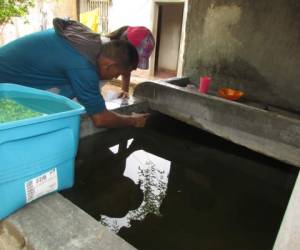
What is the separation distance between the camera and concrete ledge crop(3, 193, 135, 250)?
150 centimetres

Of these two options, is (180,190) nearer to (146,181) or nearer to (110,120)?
(146,181)

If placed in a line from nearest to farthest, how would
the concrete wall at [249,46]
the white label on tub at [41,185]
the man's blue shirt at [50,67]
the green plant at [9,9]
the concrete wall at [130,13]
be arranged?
the white label on tub at [41,185], the man's blue shirt at [50,67], the concrete wall at [249,46], the green plant at [9,9], the concrete wall at [130,13]

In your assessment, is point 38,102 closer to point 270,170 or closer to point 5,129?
point 5,129

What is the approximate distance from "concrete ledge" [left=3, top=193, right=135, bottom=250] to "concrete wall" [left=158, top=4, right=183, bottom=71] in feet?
32.6

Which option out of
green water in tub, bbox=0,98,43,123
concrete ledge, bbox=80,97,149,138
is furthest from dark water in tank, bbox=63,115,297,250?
green water in tub, bbox=0,98,43,123

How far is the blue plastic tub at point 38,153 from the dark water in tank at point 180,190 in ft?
2.41

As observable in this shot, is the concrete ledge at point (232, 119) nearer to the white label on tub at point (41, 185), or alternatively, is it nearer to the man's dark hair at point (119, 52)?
the man's dark hair at point (119, 52)

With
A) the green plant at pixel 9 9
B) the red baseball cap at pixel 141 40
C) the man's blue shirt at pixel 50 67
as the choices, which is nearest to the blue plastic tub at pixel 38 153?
the man's blue shirt at pixel 50 67

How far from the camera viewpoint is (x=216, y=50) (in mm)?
5043

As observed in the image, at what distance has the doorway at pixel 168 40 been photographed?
422 inches

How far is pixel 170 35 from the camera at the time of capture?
433 inches

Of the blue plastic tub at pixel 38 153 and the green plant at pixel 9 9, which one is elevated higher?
the green plant at pixel 9 9

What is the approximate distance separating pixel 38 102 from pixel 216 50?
3.84 metres

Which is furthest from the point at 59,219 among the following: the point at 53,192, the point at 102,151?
the point at 102,151
